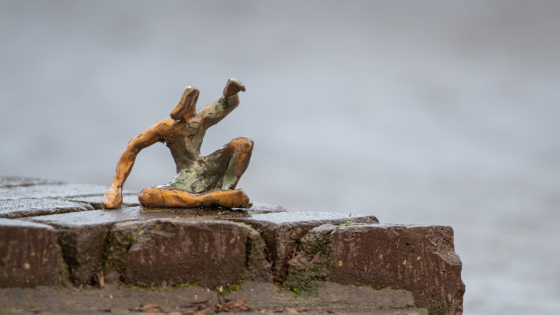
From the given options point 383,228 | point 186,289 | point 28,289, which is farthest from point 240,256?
point 28,289

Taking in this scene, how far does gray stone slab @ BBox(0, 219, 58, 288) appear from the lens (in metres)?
1.62

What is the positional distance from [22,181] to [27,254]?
299 cm

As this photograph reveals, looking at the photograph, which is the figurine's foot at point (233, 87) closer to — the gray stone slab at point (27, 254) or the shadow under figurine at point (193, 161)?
the shadow under figurine at point (193, 161)

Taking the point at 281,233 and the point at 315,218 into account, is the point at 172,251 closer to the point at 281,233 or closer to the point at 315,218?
the point at 281,233

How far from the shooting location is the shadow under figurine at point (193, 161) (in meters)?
2.24

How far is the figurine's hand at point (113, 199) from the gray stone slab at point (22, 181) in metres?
2.18

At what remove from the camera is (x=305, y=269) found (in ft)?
6.53

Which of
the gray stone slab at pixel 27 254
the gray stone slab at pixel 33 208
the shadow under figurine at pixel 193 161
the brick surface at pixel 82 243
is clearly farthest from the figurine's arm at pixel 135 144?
the gray stone slab at pixel 27 254

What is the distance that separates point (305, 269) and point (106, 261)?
0.79m

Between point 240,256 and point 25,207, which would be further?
point 25,207

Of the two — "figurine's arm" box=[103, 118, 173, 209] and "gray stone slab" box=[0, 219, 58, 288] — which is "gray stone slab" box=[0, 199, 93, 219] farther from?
"gray stone slab" box=[0, 219, 58, 288]

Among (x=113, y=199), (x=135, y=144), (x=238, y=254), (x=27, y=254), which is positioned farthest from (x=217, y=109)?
(x=27, y=254)

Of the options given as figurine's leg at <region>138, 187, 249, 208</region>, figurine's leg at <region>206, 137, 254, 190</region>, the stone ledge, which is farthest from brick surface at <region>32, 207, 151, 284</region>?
figurine's leg at <region>206, 137, 254, 190</region>

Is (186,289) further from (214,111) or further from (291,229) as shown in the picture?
(214,111)
